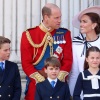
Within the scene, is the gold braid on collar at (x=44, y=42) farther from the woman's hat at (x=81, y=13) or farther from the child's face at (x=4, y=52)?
the woman's hat at (x=81, y=13)

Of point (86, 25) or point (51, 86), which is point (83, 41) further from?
point (51, 86)

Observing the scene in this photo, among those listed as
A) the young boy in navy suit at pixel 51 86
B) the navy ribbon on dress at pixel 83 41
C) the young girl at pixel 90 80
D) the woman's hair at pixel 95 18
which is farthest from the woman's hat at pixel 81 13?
the young boy in navy suit at pixel 51 86

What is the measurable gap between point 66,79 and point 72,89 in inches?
6.0

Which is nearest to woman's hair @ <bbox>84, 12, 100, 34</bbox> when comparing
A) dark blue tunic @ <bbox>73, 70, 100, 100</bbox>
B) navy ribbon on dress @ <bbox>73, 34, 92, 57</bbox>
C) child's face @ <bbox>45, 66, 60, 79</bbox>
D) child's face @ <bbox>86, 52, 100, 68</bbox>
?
navy ribbon on dress @ <bbox>73, 34, 92, 57</bbox>

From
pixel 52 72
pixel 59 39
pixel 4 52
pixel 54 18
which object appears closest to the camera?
pixel 52 72

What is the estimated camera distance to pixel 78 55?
5.08 meters

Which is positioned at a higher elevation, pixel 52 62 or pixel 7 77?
pixel 52 62

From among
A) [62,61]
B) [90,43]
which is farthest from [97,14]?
[62,61]

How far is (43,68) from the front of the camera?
195 inches

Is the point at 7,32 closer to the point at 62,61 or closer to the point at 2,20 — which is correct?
the point at 2,20

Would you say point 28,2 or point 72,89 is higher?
point 28,2

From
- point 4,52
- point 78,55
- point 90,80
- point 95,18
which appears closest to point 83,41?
point 78,55

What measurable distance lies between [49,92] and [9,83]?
43cm

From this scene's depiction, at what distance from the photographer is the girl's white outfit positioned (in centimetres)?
507
